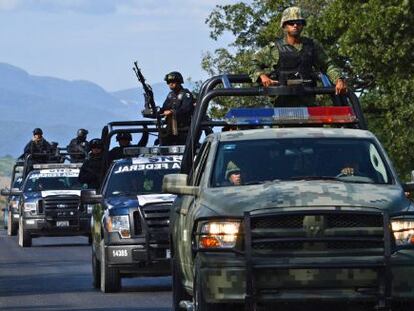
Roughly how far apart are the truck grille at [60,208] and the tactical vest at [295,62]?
69.8 feet

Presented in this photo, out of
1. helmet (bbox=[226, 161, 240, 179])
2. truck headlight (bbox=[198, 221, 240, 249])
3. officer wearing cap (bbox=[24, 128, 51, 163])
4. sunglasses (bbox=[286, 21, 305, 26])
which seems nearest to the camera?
truck headlight (bbox=[198, 221, 240, 249])

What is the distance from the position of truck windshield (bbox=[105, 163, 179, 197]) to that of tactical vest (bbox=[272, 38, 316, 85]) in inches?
209

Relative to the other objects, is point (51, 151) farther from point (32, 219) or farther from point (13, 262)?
point (13, 262)

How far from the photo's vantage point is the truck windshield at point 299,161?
43.5ft

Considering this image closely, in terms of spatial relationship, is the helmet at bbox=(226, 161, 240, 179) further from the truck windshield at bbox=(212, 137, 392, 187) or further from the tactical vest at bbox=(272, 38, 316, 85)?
the tactical vest at bbox=(272, 38, 316, 85)

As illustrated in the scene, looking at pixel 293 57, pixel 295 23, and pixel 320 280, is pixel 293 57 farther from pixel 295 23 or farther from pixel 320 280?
pixel 320 280

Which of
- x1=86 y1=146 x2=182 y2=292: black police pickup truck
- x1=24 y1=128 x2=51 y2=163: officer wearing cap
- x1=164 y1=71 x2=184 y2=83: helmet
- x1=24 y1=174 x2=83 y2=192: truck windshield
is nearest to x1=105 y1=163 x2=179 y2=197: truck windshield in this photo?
x1=86 y1=146 x2=182 y2=292: black police pickup truck

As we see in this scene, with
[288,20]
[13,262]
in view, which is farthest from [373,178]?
[13,262]

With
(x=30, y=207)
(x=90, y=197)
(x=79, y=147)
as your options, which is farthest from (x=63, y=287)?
(x=79, y=147)

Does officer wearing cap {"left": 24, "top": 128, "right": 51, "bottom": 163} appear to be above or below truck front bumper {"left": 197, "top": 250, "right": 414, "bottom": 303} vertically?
above

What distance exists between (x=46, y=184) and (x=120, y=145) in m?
13.4

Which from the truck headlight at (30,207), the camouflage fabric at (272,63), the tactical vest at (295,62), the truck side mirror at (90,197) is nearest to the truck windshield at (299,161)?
the camouflage fabric at (272,63)

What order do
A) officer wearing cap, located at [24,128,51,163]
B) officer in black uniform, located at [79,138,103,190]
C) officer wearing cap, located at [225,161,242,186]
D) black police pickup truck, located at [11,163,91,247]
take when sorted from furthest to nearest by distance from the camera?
officer wearing cap, located at [24,128,51,163] < black police pickup truck, located at [11,163,91,247] < officer in black uniform, located at [79,138,103,190] < officer wearing cap, located at [225,161,242,186]

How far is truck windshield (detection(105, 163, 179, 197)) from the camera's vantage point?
21.8 m
